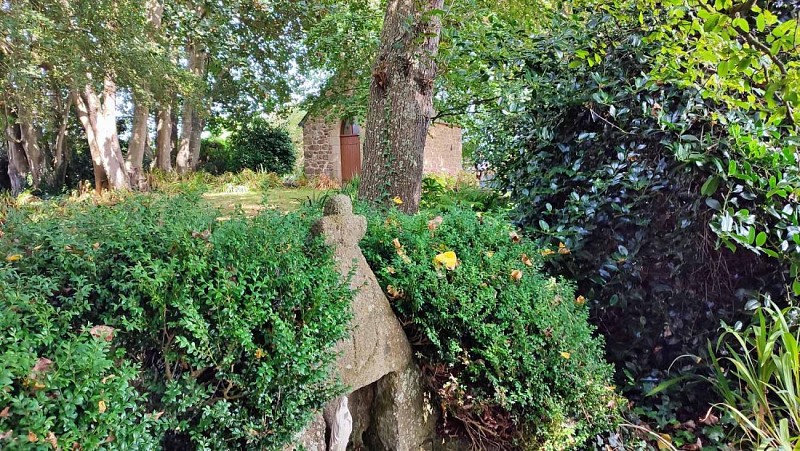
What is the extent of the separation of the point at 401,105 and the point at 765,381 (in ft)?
8.58

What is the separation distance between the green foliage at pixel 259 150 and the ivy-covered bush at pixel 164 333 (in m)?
16.4

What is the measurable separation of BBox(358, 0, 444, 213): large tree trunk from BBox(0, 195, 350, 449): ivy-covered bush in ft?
5.66

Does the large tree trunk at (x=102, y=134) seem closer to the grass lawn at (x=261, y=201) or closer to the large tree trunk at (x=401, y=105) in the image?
the grass lawn at (x=261, y=201)

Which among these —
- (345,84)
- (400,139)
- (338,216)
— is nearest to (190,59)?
(345,84)

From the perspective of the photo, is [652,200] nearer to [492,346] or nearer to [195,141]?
[492,346]

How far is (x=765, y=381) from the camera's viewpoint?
2119mm

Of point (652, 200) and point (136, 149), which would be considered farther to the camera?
point (136, 149)

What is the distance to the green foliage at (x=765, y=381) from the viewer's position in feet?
A: 6.40

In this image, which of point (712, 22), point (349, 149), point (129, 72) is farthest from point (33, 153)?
point (712, 22)

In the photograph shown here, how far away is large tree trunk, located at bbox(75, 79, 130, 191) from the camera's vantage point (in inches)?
425

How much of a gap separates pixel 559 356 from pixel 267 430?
4.30 ft

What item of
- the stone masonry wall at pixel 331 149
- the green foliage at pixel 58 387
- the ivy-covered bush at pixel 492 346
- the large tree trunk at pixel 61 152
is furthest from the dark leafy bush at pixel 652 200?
the large tree trunk at pixel 61 152

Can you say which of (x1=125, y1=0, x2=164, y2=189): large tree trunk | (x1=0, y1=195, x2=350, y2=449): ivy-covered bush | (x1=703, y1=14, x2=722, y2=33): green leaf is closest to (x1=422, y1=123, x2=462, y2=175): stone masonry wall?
(x1=125, y1=0, x2=164, y2=189): large tree trunk

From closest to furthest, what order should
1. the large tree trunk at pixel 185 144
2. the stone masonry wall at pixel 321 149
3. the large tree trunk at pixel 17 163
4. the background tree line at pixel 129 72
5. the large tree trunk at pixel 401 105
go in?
the large tree trunk at pixel 401 105, the background tree line at pixel 129 72, the large tree trunk at pixel 17 163, the stone masonry wall at pixel 321 149, the large tree trunk at pixel 185 144
